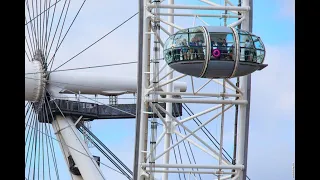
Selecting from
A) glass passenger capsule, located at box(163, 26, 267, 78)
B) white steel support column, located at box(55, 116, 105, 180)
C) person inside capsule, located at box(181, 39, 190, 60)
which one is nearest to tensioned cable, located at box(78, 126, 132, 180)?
white steel support column, located at box(55, 116, 105, 180)

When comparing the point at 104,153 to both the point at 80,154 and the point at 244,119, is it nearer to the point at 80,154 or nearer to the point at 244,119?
the point at 80,154

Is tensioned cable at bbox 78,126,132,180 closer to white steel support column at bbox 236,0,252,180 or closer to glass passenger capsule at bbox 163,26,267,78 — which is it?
white steel support column at bbox 236,0,252,180

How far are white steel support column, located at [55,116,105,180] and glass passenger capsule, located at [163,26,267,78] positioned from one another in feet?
30.8

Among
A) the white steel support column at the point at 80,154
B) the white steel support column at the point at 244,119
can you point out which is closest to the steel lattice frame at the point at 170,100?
the white steel support column at the point at 244,119

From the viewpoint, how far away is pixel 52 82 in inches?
1223

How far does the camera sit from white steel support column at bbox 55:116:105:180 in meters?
32.1

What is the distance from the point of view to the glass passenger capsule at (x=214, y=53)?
76.7 feet

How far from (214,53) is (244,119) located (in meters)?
4.81

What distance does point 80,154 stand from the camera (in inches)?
1271
